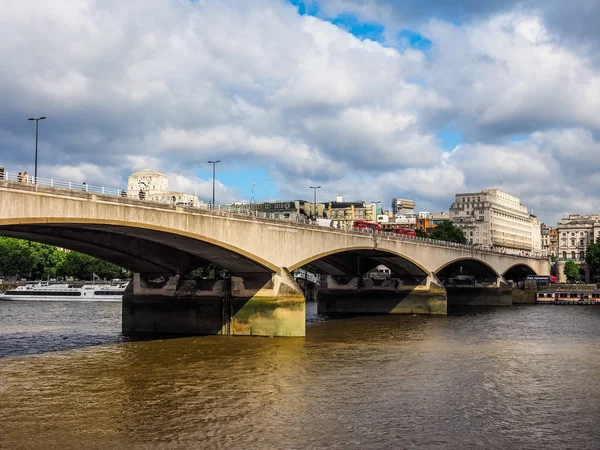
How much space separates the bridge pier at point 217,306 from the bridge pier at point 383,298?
28.7 m

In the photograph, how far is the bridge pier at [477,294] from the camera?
341 ft

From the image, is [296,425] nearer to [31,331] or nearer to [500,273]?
[31,331]

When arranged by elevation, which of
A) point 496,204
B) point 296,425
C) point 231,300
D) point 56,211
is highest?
point 496,204

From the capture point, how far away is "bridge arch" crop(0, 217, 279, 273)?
4025 cm

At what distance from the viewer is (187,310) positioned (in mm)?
52312

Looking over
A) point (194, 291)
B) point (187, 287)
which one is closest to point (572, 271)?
point (194, 291)

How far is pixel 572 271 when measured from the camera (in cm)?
16675

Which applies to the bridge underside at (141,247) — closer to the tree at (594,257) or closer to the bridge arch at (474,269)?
the bridge arch at (474,269)

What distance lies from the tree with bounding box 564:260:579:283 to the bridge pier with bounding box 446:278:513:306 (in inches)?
2744

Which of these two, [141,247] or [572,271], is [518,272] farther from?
Result: [141,247]

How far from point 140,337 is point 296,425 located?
92.2ft

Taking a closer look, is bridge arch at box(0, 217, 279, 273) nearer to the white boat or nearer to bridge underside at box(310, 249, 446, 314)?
bridge underside at box(310, 249, 446, 314)

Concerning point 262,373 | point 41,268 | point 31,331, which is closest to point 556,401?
point 262,373

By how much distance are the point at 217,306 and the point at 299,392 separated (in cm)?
2220
